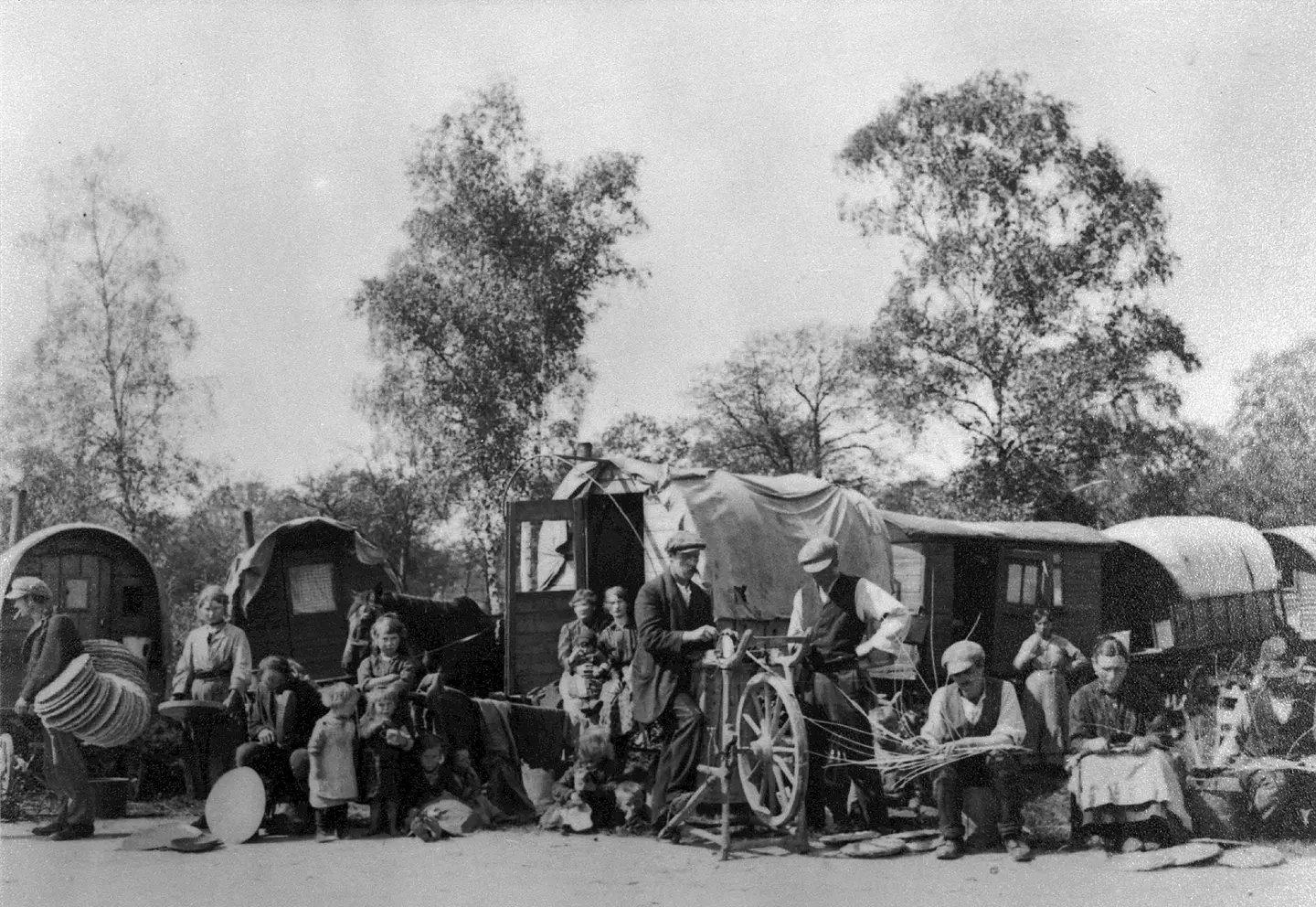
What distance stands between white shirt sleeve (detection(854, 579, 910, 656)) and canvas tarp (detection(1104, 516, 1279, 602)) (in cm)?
1154

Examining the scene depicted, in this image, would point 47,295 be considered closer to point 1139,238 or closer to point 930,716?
point 930,716

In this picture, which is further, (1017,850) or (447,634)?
(447,634)

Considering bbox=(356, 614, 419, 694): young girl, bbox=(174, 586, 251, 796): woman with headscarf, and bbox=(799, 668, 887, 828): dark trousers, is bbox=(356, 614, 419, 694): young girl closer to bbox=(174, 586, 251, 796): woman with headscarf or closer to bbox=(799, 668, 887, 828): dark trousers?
bbox=(174, 586, 251, 796): woman with headscarf

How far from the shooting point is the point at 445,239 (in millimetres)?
21125

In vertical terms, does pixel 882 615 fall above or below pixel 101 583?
below

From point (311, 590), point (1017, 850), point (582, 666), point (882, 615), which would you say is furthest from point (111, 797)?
point (311, 590)

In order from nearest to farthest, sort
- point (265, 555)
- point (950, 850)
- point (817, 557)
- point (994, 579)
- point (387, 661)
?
point (950, 850) → point (817, 557) → point (387, 661) → point (265, 555) → point (994, 579)

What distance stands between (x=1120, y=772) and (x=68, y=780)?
257 inches

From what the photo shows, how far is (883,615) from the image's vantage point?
7.18m

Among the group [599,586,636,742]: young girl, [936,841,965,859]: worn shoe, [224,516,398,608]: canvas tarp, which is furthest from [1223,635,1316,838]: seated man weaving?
[224,516,398,608]: canvas tarp

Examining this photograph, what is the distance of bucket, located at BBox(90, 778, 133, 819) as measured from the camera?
8812 millimetres

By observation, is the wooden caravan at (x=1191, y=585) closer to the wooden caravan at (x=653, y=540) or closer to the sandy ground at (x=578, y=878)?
the wooden caravan at (x=653, y=540)

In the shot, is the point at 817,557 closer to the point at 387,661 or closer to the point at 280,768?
the point at 387,661

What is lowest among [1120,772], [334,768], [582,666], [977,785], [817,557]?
[334,768]
